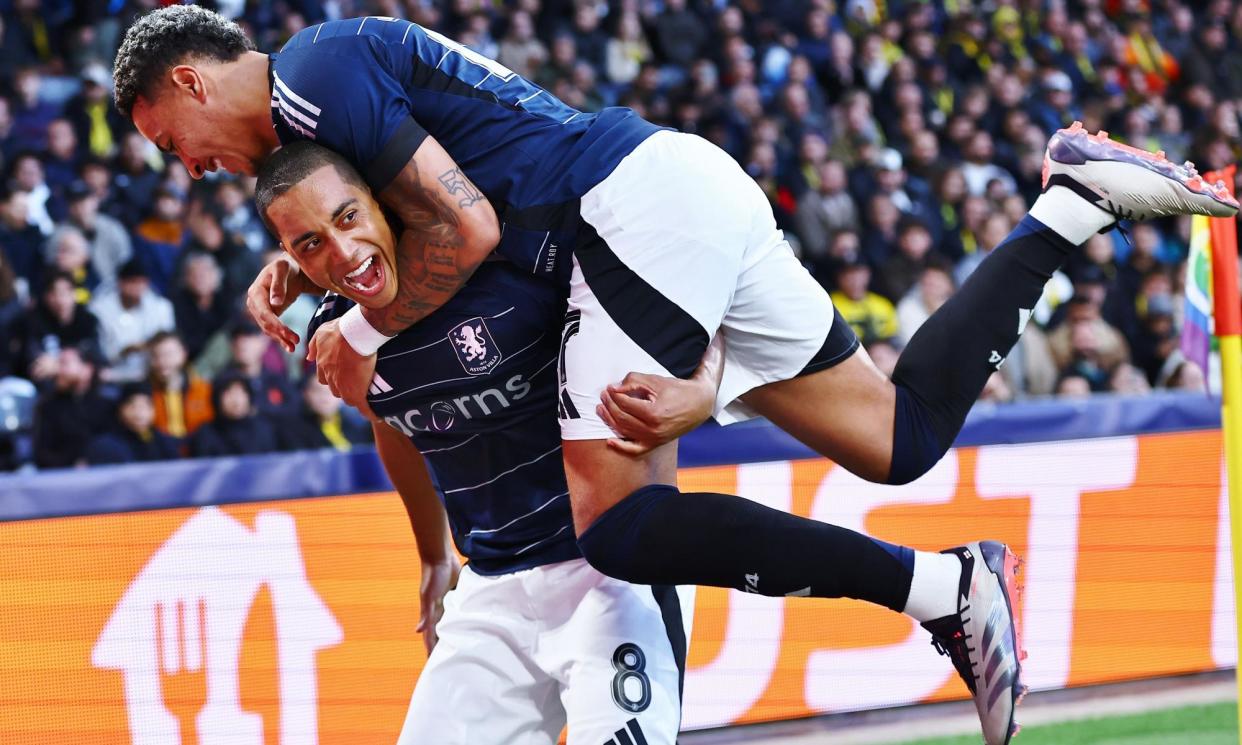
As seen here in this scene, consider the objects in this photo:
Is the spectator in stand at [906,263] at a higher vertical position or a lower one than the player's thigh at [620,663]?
lower

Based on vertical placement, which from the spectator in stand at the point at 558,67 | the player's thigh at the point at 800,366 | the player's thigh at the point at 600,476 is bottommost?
the player's thigh at the point at 600,476

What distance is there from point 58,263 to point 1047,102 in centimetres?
814

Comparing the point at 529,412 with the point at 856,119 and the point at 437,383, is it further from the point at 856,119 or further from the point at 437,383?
the point at 856,119

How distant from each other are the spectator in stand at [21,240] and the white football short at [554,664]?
5.32 m

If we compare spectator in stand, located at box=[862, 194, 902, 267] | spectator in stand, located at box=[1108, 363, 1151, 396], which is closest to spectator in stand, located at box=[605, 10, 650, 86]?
spectator in stand, located at box=[862, 194, 902, 267]

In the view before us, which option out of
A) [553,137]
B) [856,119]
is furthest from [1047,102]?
[553,137]

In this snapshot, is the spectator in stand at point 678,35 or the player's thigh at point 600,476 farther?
the spectator in stand at point 678,35

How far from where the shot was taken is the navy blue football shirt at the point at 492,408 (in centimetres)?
313

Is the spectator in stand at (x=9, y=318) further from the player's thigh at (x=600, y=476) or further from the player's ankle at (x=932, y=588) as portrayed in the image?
the player's ankle at (x=932, y=588)

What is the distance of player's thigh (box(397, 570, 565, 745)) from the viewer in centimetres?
311

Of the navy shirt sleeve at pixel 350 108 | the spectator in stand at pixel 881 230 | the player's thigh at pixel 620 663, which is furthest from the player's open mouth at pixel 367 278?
the spectator in stand at pixel 881 230

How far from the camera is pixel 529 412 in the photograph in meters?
3.23

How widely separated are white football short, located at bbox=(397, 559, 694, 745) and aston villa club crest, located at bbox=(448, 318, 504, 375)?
1.60 feet

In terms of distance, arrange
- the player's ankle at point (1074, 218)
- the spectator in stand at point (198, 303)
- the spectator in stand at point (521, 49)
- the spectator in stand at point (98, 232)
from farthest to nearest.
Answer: the spectator in stand at point (521, 49)
the spectator in stand at point (98, 232)
the spectator in stand at point (198, 303)
the player's ankle at point (1074, 218)
